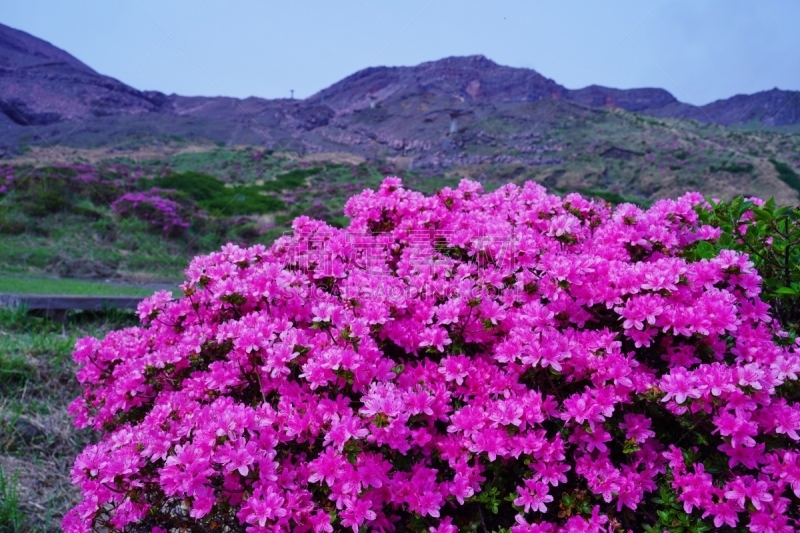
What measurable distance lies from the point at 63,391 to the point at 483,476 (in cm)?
342

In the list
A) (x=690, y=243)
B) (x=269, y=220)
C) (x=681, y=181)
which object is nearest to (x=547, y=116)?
(x=681, y=181)

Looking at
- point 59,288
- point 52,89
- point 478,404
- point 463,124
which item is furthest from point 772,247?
point 52,89

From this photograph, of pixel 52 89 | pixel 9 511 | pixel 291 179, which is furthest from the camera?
pixel 52 89

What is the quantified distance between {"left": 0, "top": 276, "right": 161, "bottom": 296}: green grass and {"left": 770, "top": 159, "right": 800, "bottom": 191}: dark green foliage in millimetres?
17640

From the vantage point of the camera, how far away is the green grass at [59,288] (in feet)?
19.8

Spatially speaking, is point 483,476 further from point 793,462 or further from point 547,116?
point 547,116

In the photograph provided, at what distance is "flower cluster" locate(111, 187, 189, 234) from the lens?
12180mm

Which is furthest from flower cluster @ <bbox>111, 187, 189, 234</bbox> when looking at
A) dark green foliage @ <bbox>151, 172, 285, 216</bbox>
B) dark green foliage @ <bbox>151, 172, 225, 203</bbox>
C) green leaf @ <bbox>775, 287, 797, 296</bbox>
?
green leaf @ <bbox>775, 287, 797, 296</bbox>

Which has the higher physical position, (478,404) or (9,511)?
(478,404)

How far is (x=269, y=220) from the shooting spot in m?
14.4

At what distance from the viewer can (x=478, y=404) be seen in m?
1.98

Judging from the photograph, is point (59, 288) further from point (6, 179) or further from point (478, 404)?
point (6, 179)

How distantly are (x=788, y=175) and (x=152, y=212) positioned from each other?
17.8 metres

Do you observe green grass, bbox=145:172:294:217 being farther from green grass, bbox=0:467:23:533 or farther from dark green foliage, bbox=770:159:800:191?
dark green foliage, bbox=770:159:800:191
